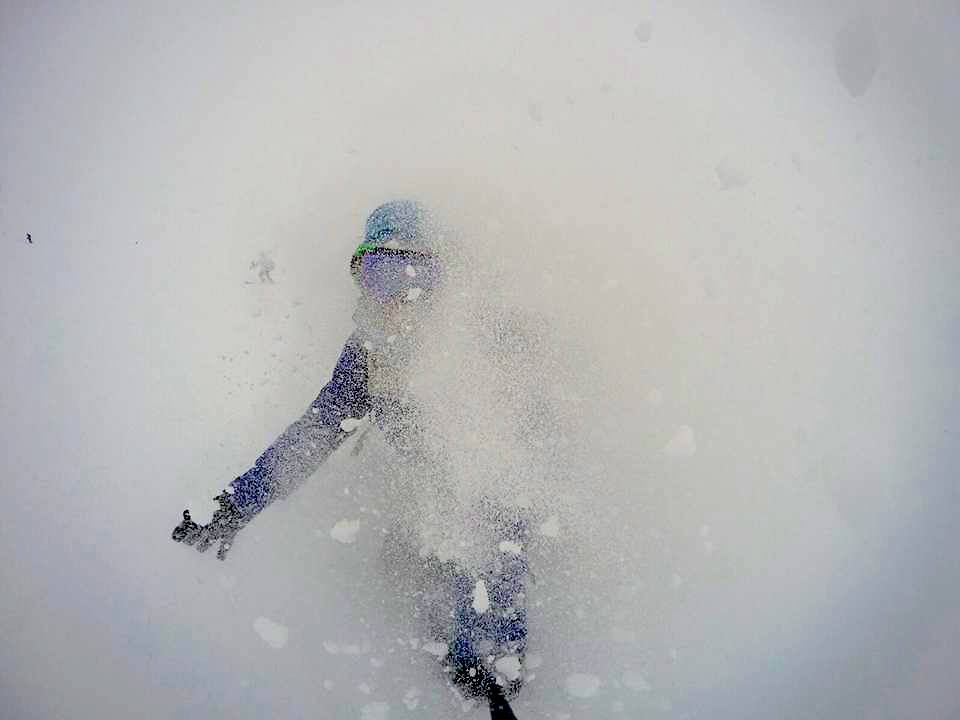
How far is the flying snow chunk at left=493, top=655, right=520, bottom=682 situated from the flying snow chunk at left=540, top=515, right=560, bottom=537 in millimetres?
147

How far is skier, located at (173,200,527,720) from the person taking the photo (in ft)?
1.95

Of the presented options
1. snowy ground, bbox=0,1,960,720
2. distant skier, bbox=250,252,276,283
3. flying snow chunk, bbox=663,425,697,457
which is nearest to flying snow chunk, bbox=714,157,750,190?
snowy ground, bbox=0,1,960,720

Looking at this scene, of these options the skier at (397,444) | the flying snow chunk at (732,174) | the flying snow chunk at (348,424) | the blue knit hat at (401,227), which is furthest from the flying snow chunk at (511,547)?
the flying snow chunk at (732,174)

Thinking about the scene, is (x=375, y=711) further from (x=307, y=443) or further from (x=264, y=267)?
(x=264, y=267)

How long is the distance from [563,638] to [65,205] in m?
0.82

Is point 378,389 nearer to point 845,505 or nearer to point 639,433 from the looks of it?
point 639,433

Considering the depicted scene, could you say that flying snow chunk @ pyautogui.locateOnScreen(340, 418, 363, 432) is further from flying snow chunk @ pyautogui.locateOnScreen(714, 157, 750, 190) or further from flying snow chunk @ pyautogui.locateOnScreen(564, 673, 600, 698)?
flying snow chunk @ pyautogui.locateOnScreen(714, 157, 750, 190)

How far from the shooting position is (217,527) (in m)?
0.62

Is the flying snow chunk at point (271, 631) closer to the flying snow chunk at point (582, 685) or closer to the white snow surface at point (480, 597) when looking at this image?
the white snow surface at point (480, 597)

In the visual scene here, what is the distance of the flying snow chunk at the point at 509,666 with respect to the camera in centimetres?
62

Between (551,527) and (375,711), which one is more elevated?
(551,527)

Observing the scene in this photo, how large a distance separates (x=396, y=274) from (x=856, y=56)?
0.62 metres

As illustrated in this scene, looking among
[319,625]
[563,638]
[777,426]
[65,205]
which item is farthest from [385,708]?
[65,205]

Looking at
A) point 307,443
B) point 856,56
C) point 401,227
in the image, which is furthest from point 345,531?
point 856,56
